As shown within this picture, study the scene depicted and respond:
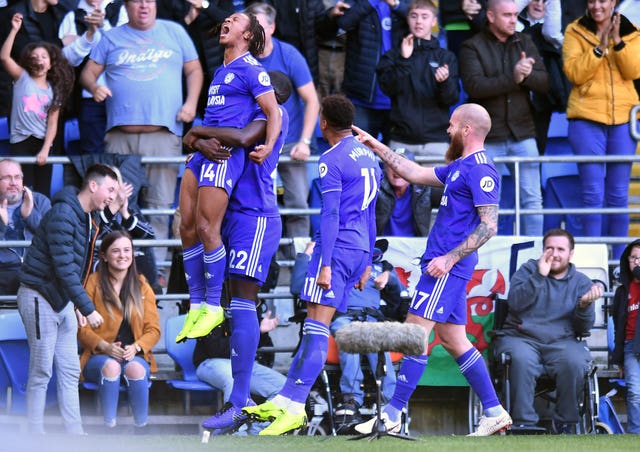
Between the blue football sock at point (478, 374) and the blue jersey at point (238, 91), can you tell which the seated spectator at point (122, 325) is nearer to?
the blue jersey at point (238, 91)

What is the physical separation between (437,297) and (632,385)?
3145 millimetres

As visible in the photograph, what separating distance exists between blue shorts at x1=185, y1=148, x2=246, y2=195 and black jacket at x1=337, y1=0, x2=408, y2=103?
5236mm

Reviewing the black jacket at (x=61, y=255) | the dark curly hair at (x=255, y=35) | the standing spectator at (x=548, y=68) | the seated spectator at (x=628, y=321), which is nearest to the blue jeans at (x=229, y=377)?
the black jacket at (x=61, y=255)

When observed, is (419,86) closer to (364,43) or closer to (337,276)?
(364,43)

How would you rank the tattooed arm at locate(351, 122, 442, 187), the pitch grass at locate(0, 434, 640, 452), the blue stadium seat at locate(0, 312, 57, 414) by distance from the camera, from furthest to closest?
the blue stadium seat at locate(0, 312, 57, 414)
the tattooed arm at locate(351, 122, 442, 187)
the pitch grass at locate(0, 434, 640, 452)

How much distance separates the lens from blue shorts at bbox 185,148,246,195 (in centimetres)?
880

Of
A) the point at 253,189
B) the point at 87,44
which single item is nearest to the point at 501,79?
the point at 87,44

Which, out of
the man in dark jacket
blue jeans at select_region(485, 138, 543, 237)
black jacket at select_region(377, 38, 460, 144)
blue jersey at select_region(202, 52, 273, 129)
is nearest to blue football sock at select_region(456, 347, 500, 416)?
blue jersey at select_region(202, 52, 273, 129)

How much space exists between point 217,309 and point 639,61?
6.51 m

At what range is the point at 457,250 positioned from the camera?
30.5 ft

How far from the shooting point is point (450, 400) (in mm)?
12641

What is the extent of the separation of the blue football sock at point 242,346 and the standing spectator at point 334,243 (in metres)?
0.25

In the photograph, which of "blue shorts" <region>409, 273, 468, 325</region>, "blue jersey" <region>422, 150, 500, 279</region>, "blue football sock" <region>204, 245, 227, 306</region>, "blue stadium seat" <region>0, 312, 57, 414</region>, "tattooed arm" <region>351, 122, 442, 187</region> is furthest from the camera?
"blue stadium seat" <region>0, 312, 57, 414</region>

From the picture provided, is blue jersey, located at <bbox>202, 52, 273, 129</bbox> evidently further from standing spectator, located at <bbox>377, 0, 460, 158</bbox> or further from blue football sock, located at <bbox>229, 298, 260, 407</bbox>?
standing spectator, located at <bbox>377, 0, 460, 158</bbox>
